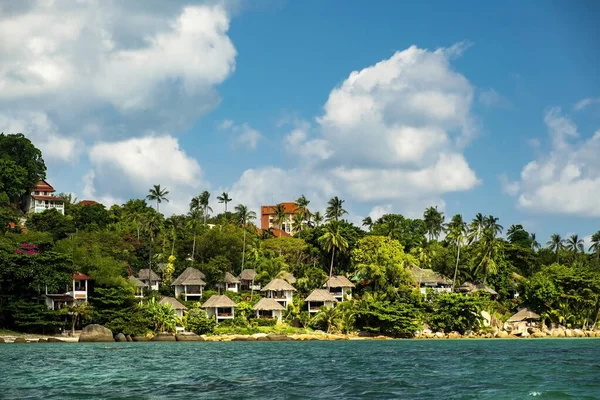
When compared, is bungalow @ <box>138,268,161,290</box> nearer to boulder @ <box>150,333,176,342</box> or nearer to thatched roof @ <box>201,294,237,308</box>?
thatched roof @ <box>201,294,237,308</box>

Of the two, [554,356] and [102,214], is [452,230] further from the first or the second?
[102,214]

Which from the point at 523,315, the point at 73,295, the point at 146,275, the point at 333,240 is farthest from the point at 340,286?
the point at 73,295

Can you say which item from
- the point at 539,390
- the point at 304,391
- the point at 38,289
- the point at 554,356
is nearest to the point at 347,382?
the point at 304,391

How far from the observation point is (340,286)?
98875 millimetres

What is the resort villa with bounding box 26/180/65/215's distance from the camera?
123000 mm

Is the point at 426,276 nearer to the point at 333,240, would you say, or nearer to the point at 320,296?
the point at 333,240

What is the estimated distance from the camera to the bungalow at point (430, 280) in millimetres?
100688

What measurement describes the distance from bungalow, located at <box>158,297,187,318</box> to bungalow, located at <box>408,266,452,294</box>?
108ft

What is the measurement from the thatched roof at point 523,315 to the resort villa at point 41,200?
7669cm

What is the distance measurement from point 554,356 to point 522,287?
48810mm

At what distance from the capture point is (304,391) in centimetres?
2875

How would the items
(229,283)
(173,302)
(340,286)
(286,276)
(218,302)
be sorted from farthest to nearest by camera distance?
(229,283), (286,276), (340,286), (218,302), (173,302)

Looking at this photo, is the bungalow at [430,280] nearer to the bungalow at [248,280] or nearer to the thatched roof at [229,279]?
the bungalow at [248,280]

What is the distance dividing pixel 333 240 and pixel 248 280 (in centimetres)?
1484
